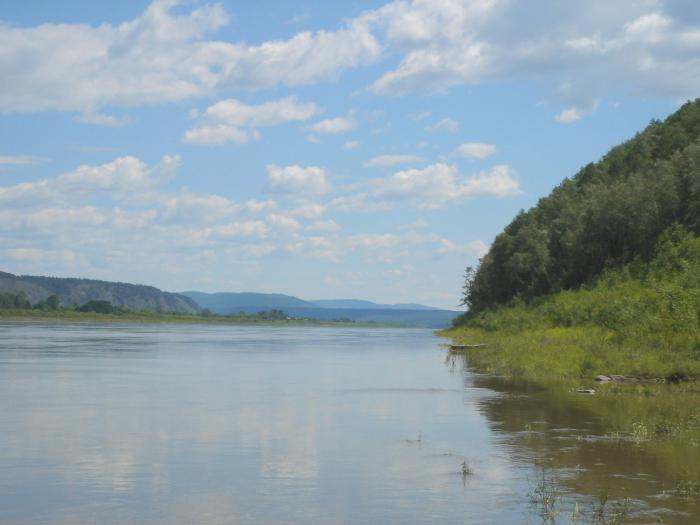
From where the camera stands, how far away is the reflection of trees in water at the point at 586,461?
55.3 ft

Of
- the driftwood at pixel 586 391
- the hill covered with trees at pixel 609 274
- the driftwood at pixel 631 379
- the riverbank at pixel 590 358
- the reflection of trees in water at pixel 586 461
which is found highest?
the hill covered with trees at pixel 609 274

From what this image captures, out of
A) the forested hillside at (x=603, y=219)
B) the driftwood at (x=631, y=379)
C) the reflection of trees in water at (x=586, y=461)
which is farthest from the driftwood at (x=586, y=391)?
the forested hillside at (x=603, y=219)

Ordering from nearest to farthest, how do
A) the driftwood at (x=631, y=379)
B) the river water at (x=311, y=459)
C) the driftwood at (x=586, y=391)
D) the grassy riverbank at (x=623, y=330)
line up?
the river water at (x=311, y=459)
the driftwood at (x=586, y=391)
the driftwood at (x=631, y=379)
the grassy riverbank at (x=623, y=330)

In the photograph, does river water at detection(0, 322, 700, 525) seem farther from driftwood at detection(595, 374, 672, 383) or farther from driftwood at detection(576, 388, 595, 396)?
Answer: driftwood at detection(595, 374, 672, 383)

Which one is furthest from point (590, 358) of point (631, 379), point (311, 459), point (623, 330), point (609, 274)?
point (609, 274)

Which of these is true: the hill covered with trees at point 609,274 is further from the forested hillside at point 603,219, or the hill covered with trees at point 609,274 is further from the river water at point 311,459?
the river water at point 311,459

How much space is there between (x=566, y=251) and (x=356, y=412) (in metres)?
76.9

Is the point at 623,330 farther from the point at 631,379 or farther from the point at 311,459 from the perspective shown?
the point at 311,459

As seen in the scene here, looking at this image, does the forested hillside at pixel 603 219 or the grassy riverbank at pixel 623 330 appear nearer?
the grassy riverbank at pixel 623 330

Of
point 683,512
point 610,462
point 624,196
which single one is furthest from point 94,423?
point 624,196

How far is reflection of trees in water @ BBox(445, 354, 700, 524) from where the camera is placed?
16.9 meters

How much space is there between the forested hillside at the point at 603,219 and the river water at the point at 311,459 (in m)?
48.5

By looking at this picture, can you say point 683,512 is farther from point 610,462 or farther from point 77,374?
point 77,374

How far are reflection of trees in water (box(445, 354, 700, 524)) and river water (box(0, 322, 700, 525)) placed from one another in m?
0.07
